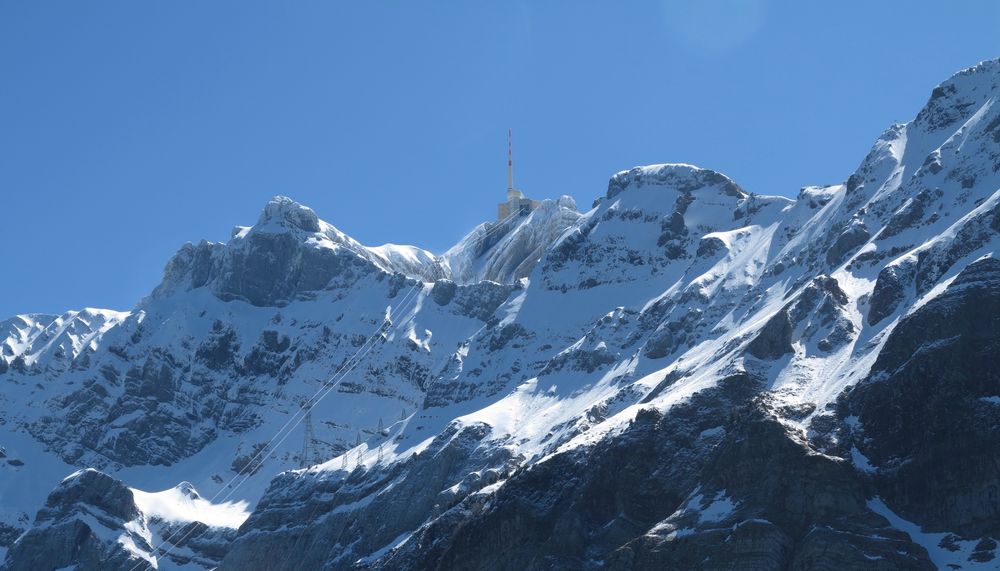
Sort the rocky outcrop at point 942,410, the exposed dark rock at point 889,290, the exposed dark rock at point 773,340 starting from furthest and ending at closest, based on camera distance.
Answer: the exposed dark rock at point 773,340 < the exposed dark rock at point 889,290 < the rocky outcrop at point 942,410

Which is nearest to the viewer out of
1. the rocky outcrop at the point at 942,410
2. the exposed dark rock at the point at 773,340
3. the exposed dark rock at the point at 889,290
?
the rocky outcrop at the point at 942,410

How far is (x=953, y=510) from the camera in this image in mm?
152625

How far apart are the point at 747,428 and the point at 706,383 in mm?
19873

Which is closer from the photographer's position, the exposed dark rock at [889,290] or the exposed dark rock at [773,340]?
the exposed dark rock at [889,290]

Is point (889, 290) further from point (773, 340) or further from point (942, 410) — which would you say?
point (942, 410)

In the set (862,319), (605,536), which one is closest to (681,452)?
(605,536)

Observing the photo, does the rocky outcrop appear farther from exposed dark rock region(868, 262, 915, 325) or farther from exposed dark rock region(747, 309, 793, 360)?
exposed dark rock region(747, 309, 793, 360)

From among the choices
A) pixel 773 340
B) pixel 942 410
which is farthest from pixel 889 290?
pixel 942 410

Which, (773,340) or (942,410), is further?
(773,340)

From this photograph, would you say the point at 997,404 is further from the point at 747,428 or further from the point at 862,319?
the point at 862,319

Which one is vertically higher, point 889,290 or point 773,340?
point 773,340

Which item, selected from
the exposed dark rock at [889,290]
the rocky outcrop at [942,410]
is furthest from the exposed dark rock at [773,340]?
the rocky outcrop at [942,410]

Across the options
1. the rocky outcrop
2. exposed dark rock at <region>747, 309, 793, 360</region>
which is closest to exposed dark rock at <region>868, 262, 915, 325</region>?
exposed dark rock at <region>747, 309, 793, 360</region>

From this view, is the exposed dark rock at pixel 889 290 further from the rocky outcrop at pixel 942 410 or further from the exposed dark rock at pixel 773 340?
the rocky outcrop at pixel 942 410
